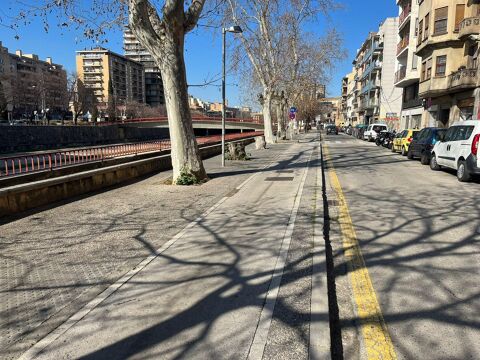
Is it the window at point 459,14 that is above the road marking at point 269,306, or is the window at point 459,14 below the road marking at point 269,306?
above

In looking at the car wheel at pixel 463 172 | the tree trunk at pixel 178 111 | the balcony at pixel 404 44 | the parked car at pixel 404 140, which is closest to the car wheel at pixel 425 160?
the parked car at pixel 404 140

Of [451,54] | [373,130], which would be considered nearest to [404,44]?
[373,130]

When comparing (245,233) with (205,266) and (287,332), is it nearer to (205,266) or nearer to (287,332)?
(205,266)

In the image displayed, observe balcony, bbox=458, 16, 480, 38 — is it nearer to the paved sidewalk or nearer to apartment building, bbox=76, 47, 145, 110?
the paved sidewalk

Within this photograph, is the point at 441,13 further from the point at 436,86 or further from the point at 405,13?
the point at 405,13

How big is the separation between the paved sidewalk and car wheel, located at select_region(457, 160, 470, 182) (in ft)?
21.2

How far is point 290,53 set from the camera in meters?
37.9

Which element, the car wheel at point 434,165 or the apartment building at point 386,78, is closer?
the car wheel at point 434,165

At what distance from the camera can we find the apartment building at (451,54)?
27.2 m

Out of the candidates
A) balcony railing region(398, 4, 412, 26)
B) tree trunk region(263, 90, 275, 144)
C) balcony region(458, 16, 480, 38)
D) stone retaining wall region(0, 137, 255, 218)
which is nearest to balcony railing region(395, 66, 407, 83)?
balcony railing region(398, 4, 412, 26)

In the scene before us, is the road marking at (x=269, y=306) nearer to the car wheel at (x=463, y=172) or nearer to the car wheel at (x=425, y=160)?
the car wheel at (x=463, y=172)

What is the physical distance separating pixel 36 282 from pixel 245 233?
2.98 metres

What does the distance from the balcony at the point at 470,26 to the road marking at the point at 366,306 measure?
27809mm

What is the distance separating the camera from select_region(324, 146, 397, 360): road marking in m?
3.01
